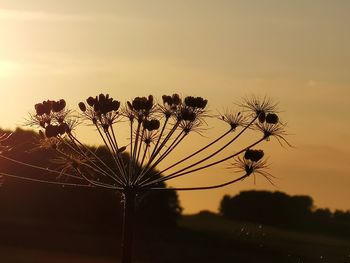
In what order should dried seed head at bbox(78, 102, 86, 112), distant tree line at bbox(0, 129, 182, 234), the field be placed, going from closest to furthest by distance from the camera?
dried seed head at bbox(78, 102, 86, 112) → the field → distant tree line at bbox(0, 129, 182, 234)

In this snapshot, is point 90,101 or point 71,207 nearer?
point 90,101

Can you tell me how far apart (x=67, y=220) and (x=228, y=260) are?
89.7 ft

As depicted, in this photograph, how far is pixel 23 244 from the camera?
67000mm

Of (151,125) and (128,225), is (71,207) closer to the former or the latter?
(151,125)

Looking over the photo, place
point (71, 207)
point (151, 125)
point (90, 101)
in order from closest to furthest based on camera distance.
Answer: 1. point (151, 125)
2. point (90, 101)
3. point (71, 207)

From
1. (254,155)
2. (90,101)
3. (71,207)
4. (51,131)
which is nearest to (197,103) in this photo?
(254,155)

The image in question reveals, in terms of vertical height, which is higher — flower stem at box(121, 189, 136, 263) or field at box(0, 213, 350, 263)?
field at box(0, 213, 350, 263)

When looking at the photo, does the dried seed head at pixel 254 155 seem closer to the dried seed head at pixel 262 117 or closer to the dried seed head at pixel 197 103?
the dried seed head at pixel 262 117

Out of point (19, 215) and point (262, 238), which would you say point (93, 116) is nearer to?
point (262, 238)

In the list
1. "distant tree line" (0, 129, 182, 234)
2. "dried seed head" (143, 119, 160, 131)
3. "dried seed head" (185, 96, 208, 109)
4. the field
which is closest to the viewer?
"dried seed head" (143, 119, 160, 131)

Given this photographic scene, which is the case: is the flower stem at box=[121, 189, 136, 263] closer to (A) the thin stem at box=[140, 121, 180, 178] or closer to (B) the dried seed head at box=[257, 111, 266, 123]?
(A) the thin stem at box=[140, 121, 180, 178]

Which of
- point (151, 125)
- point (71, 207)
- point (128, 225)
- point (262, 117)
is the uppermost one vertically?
point (71, 207)

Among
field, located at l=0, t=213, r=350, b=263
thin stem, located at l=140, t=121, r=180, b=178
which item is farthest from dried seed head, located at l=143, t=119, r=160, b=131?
field, located at l=0, t=213, r=350, b=263

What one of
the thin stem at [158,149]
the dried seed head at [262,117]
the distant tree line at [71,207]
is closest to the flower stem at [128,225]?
the thin stem at [158,149]
